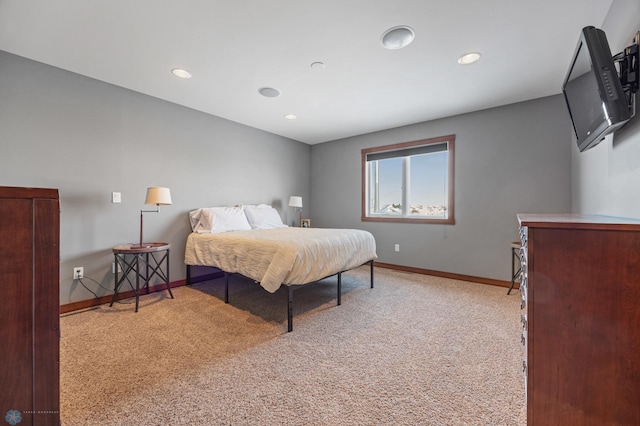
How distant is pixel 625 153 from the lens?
4.92 ft

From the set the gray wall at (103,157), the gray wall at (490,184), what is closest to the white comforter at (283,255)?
the gray wall at (103,157)

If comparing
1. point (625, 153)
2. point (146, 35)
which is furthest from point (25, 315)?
point (625, 153)

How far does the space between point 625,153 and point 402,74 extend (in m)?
1.84

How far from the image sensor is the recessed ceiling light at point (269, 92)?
304 centimetres

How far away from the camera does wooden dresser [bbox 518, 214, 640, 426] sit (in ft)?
3.12

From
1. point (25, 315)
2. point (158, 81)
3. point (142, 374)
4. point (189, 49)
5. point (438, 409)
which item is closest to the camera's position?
point (25, 315)

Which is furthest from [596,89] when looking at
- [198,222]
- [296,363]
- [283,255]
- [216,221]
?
[198,222]

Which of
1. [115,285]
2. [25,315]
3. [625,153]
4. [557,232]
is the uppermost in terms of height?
[625,153]

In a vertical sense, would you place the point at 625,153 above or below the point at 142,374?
above

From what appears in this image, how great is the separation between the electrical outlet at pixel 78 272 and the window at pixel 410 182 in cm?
393

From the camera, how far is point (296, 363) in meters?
1.79

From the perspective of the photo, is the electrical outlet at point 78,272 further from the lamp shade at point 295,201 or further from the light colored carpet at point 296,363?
the lamp shade at point 295,201

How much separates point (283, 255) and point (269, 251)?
19cm

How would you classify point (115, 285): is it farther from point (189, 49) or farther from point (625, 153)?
point (625, 153)
